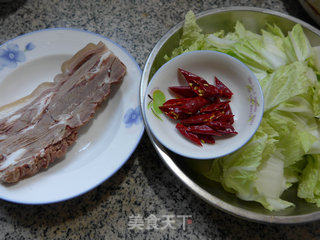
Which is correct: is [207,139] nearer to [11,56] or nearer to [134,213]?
[134,213]

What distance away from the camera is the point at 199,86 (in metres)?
1.20

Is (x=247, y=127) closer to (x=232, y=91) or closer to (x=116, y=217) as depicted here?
(x=232, y=91)

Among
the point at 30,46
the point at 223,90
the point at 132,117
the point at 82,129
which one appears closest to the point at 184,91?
the point at 223,90

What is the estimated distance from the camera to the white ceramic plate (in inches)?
46.3

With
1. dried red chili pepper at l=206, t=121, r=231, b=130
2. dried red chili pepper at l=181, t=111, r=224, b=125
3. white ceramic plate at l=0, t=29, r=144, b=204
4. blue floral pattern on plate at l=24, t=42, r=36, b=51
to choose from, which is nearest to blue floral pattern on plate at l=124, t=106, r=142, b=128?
white ceramic plate at l=0, t=29, r=144, b=204

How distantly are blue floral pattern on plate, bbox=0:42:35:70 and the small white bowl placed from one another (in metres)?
0.83

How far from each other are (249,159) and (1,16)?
6.04 feet

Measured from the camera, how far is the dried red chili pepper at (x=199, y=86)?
1.19m

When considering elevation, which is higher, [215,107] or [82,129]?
[215,107]

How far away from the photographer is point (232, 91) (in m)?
1.26

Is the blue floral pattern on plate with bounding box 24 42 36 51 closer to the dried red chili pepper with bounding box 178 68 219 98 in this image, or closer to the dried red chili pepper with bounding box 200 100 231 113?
the dried red chili pepper with bounding box 178 68 219 98

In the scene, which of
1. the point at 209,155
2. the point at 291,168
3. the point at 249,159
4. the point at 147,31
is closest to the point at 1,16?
the point at 147,31

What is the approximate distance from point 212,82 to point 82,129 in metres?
0.74

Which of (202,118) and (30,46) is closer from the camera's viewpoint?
(202,118)
